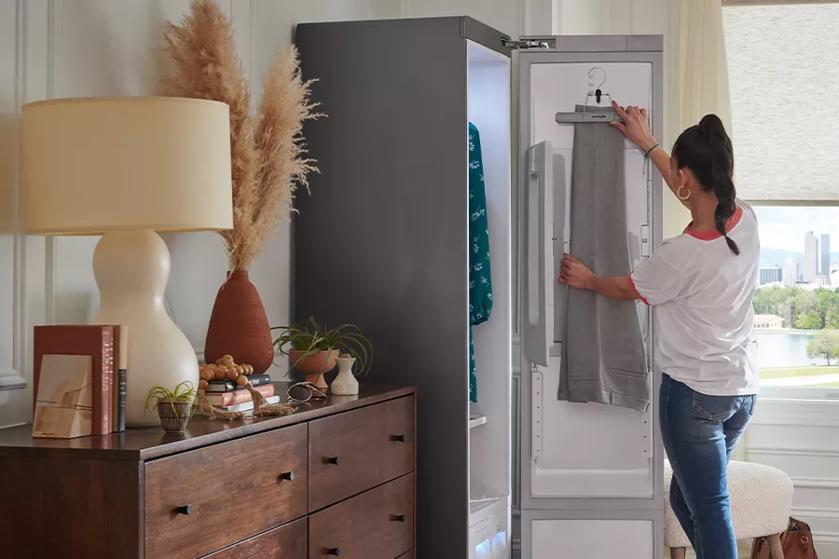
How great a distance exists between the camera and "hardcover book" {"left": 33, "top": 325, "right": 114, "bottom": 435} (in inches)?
69.3

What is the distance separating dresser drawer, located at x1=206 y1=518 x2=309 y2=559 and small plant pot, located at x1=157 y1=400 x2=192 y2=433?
0.77ft

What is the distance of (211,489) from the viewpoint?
1832 mm

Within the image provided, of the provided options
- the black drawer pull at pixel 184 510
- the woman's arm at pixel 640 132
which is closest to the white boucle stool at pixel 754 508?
the woman's arm at pixel 640 132

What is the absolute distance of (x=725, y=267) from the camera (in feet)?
9.96

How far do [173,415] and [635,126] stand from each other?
215 cm

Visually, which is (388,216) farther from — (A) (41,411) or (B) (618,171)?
(A) (41,411)

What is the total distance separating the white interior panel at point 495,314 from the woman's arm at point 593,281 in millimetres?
203

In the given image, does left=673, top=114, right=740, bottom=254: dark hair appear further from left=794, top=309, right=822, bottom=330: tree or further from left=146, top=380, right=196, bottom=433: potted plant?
left=794, top=309, right=822, bottom=330: tree

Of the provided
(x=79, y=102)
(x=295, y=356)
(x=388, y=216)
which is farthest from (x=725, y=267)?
(x=79, y=102)

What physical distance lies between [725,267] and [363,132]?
116 centimetres

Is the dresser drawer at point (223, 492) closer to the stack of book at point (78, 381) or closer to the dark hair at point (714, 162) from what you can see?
the stack of book at point (78, 381)

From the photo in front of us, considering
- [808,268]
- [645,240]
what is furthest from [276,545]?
[808,268]

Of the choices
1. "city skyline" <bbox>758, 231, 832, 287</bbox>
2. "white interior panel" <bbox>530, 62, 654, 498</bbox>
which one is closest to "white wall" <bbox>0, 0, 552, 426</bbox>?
"white interior panel" <bbox>530, 62, 654, 498</bbox>

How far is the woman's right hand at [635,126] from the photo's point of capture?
346cm
